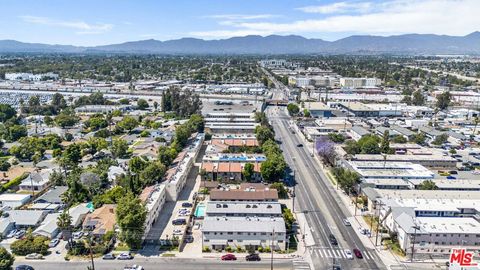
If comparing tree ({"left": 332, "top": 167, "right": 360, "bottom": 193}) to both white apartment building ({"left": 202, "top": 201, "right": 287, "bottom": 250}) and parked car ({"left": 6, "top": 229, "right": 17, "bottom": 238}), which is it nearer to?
white apartment building ({"left": 202, "top": 201, "right": 287, "bottom": 250})

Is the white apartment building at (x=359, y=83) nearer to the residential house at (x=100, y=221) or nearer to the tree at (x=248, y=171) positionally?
the tree at (x=248, y=171)

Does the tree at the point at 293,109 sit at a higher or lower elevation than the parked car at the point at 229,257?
higher

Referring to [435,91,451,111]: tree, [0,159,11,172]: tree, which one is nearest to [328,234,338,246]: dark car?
[0,159,11,172]: tree

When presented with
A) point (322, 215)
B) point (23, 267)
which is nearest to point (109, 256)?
point (23, 267)

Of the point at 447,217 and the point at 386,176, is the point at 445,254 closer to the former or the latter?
the point at 447,217

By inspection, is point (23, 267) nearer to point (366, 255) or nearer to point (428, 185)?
point (366, 255)

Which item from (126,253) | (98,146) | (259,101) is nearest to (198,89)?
(259,101)

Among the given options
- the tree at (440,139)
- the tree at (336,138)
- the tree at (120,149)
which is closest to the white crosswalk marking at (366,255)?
the tree at (336,138)
